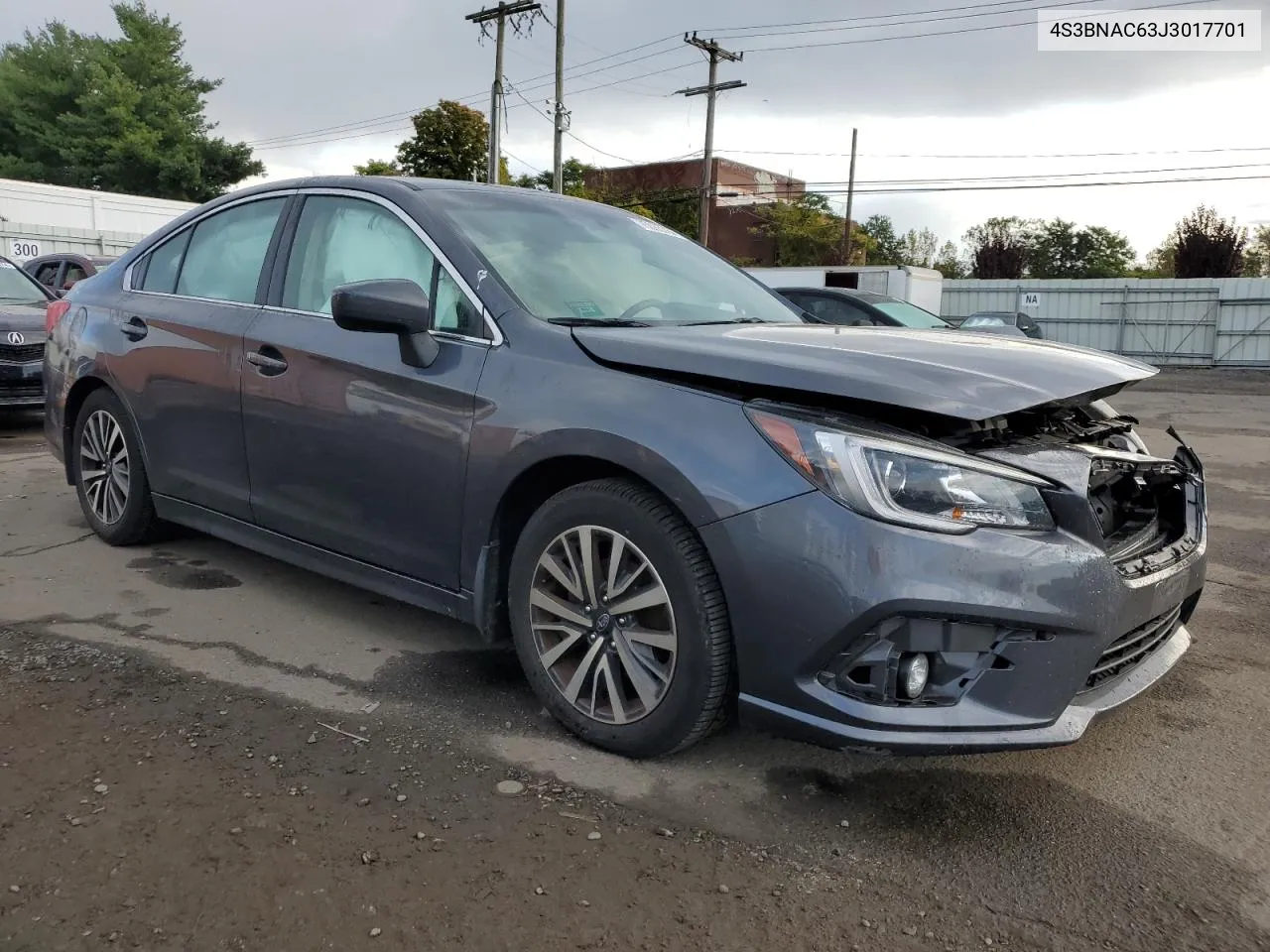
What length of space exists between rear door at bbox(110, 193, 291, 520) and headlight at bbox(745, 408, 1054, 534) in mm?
2370

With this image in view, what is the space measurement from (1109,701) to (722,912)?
1129 mm

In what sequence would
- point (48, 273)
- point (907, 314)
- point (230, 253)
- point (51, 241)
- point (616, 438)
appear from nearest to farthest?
point (616, 438) < point (230, 253) < point (907, 314) < point (48, 273) < point (51, 241)

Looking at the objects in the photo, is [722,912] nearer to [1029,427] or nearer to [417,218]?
[1029,427]

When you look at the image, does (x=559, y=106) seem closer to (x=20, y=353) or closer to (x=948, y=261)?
(x=20, y=353)

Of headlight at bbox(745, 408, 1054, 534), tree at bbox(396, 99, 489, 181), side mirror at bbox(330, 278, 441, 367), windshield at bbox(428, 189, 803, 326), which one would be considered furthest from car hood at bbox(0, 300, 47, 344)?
tree at bbox(396, 99, 489, 181)

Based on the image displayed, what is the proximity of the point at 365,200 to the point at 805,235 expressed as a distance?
5263 cm

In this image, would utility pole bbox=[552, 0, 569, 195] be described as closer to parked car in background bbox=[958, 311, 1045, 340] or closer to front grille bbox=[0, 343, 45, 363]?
parked car in background bbox=[958, 311, 1045, 340]

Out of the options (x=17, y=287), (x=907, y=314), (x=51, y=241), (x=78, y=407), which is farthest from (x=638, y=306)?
(x=51, y=241)

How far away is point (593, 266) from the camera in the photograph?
11.2 ft

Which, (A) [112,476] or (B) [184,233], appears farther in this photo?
(A) [112,476]

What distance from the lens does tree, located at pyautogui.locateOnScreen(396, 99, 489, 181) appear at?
47438mm

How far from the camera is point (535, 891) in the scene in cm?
216

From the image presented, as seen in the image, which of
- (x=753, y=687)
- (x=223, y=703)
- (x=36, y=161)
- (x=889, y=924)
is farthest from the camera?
(x=36, y=161)

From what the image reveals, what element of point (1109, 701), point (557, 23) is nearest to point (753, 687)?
point (1109, 701)
